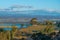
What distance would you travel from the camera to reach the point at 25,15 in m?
2.75

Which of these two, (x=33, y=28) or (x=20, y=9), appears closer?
(x=33, y=28)

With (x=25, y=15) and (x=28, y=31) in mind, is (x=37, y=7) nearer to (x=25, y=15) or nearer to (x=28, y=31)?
(x=25, y=15)

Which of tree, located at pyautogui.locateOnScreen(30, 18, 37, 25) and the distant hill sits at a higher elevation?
the distant hill

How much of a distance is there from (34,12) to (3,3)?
0.64m

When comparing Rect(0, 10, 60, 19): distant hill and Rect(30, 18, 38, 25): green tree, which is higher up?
Rect(0, 10, 60, 19): distant hill

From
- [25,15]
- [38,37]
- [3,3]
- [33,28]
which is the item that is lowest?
[38,37]

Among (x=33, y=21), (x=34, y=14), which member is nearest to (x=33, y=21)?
(x=33, y=21)

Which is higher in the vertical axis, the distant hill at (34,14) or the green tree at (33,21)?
the distant hill at (34,14)

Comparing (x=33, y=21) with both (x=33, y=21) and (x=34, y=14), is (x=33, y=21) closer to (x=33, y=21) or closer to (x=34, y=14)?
(x=33, y=21)

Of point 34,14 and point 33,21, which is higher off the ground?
point 34,14

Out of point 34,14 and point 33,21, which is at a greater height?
point 34,14

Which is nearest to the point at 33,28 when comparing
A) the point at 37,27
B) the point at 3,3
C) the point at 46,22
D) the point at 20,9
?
the point at 37,27

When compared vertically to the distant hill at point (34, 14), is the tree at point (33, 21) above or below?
below

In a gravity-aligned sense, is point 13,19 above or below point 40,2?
below
